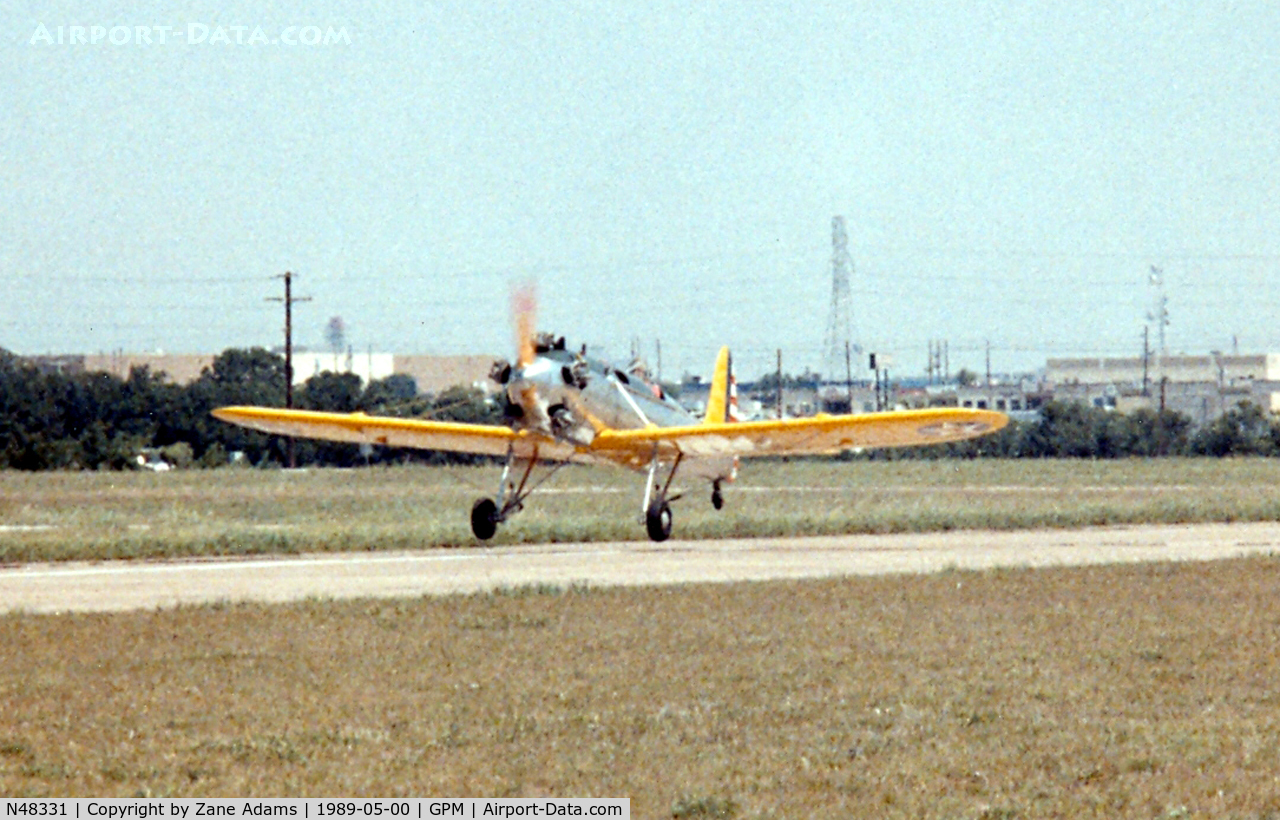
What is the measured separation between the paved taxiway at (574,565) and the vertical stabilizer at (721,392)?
3.11 meters

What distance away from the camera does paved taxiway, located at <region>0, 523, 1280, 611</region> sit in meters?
21.5

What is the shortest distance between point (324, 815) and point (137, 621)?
8.96 meters

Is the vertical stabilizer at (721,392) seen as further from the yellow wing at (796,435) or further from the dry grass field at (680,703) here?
the dry grass field at (680,703)

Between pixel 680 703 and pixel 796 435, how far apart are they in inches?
658

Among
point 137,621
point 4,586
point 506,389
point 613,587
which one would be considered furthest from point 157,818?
point 506,389

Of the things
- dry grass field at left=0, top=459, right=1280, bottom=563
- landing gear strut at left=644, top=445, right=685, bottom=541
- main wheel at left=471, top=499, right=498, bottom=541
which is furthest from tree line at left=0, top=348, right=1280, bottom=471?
main wheel at left=471, top=499, right=498, bottom=541

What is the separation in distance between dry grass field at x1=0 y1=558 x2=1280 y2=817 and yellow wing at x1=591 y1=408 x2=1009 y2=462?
7.76 meters

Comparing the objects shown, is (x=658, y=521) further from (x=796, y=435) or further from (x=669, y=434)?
(x=796, y=435)

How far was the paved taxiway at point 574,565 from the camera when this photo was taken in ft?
70.4

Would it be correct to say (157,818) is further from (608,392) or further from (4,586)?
(608,392)

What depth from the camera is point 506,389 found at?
27344mm
